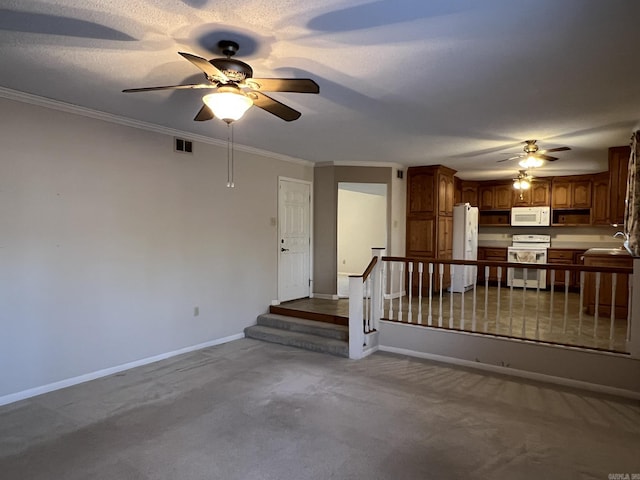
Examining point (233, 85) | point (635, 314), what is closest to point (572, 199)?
point (635, 314)

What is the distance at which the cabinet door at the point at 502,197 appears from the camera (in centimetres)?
902

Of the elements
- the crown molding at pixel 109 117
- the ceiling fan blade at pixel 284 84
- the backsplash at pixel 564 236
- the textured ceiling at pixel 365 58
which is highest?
the textured ceiling at pixel 365 58

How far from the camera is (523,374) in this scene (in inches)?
159

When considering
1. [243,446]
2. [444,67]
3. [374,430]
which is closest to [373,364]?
[374,430]

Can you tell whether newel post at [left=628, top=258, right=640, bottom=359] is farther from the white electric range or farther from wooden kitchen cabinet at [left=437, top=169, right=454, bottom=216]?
the white electric range

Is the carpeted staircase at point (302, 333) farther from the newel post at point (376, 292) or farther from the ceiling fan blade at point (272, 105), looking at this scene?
the ceiling fan blade at point (272, 105)

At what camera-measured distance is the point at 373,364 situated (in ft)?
14.4

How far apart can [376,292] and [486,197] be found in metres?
5.61

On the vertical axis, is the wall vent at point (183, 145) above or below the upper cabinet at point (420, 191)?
above

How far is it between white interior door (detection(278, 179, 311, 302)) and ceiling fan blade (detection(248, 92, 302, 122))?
331 centimetres

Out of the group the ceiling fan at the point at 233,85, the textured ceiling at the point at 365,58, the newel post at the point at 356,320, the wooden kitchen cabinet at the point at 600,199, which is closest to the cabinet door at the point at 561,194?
the wooden kitchen cabinet at the point at 600,199

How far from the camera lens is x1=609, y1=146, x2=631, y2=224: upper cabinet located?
5176 mm

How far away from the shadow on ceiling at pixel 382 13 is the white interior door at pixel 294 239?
3.99 m

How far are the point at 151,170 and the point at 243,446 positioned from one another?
3065mm
